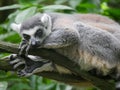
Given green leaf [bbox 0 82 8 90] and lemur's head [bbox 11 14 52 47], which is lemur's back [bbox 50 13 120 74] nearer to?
lemur's head [bbox 11 14 52 47]

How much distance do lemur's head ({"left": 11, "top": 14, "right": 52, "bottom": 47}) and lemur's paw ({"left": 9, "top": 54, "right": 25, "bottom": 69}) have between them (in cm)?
24

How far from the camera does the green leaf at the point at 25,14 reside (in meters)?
5.21

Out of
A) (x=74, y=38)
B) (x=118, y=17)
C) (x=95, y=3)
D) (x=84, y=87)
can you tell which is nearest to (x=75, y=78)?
(x=84, y=87)

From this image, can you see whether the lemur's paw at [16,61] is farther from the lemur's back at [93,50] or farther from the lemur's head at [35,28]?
the lemur's back at [93,50]

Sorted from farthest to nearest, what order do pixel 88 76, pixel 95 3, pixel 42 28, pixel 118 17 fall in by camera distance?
pixel 118 17 → pixel 95 3 → pixel 42 28 → pixel 88 76

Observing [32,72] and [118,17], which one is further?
[118,17]

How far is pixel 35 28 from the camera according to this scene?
5.05 metres

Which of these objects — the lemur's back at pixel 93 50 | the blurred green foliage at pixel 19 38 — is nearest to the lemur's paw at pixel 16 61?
the blurred green foliage at pixel 19 38

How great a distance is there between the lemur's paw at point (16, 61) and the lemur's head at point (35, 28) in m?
0.24

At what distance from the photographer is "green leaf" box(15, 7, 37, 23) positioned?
5211 mm

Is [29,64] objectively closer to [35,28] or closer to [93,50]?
[35,28]

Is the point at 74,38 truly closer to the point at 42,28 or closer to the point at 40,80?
the point at 42,28

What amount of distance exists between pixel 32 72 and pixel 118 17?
253 centimetres

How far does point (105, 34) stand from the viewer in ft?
16.3
